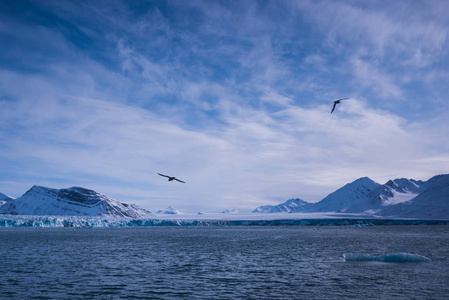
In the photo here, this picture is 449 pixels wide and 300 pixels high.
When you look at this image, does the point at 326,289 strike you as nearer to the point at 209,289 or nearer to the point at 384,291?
the point at 384,291

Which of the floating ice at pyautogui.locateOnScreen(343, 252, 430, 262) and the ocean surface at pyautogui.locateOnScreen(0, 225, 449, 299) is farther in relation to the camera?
the floating ice at pyautogui.locateOnScreen(343, 252, 430, 262)

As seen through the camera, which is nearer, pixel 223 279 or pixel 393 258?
pixel 223 279

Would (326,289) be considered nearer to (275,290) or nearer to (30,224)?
(275,290)

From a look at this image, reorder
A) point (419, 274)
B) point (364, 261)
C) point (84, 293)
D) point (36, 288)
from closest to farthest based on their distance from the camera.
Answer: point (84, 293)
point (36, 288)
point (419, 274)
point (364, 261)

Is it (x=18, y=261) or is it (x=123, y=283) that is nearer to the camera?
(x=123, y=283)

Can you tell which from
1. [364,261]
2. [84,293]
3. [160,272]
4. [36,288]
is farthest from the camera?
[364,261]

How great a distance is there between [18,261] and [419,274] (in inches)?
1685

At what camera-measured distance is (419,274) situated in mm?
31391

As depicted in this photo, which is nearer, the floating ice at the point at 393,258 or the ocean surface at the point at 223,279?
the ocean surface at the point at 223,279

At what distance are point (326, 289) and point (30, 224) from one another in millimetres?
195022

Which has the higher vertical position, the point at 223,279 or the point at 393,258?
the point at 393,258

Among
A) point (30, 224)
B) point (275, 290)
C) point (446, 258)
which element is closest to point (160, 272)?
point (275, 290)

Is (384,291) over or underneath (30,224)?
underneath

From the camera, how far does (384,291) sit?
24.8m
